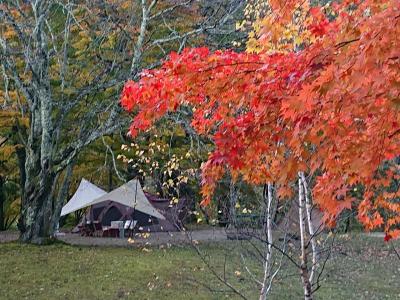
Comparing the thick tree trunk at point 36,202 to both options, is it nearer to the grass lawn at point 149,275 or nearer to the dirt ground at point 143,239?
the grass lawn at point 149,275

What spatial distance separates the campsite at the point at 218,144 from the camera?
143 inches

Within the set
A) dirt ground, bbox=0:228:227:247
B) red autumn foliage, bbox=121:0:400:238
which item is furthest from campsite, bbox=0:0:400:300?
dirt ground, bbox=0:228:227:247

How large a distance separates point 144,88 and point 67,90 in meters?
9.03

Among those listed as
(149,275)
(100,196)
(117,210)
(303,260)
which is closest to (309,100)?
(303,260)

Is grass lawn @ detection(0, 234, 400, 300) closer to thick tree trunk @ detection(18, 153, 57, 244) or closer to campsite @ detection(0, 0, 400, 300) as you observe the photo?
campsite @ detection(0, 0, 400, 300)

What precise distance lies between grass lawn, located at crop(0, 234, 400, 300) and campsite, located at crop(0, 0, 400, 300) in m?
0.06

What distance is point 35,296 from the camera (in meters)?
8.46

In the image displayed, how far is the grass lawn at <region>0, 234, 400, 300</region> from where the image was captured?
871cm

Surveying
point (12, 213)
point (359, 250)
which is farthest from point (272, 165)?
point (12, 213)

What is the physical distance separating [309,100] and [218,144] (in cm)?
130

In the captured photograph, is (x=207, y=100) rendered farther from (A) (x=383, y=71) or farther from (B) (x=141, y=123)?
(A) (x=383, y=71)

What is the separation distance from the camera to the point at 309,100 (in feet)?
10.6

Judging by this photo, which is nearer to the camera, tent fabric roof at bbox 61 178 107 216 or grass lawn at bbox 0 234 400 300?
grass lawn at bbox 0 234 400 300

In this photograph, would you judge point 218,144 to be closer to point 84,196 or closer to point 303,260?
point 303,260
